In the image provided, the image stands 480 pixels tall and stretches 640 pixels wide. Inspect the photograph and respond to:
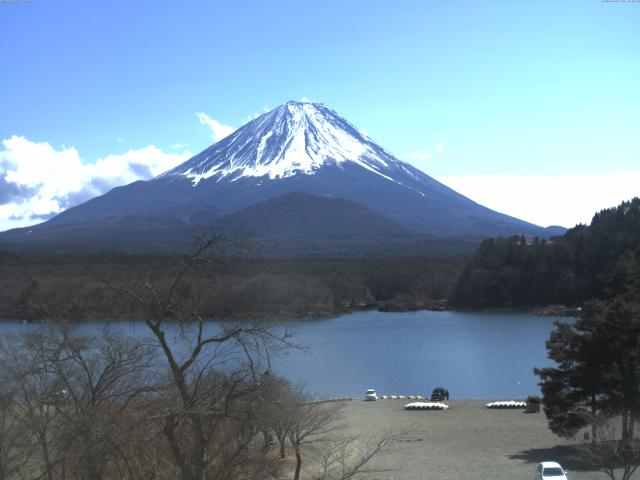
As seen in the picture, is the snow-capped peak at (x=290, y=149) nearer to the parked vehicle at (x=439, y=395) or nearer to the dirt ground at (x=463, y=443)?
the parked vehicle at (x=439, y=395)

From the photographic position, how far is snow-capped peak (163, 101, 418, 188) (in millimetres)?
139500

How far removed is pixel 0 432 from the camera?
727 centimetres

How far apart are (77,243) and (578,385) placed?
79.7 metres

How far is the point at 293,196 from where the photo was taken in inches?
4532

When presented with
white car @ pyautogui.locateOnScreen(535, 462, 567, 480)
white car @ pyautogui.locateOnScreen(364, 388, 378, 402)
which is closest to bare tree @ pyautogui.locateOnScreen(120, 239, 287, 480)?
white car @ pyautogui.locateOnScreen(535, 462, 567, 480)

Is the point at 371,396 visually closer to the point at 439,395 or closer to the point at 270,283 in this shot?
the point at 439,395

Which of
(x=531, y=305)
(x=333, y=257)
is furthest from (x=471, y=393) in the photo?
(x=333, y=257)

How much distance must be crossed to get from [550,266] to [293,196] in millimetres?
61409

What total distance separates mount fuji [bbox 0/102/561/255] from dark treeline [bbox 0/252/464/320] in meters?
30.9

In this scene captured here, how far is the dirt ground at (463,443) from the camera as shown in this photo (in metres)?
13.1

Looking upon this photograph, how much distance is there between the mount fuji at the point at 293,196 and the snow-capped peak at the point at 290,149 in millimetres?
174

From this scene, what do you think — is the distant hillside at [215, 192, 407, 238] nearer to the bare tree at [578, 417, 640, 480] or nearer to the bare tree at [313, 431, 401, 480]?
the bare tree at [313, 431, 401, 480]

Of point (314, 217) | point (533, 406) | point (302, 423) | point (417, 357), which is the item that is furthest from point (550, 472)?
point (314, 217)

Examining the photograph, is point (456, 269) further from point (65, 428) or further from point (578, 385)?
point (65, 428)
